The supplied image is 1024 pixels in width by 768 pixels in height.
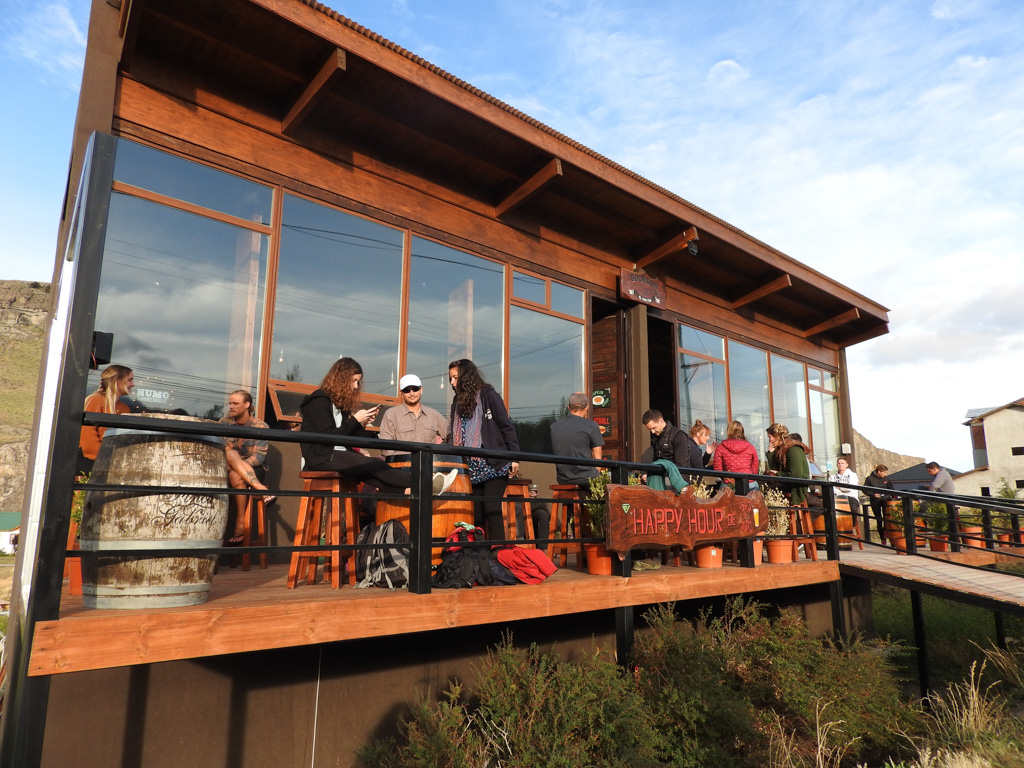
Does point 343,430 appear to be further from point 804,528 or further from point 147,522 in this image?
point 804,528

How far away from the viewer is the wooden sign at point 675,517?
5133 millimetres

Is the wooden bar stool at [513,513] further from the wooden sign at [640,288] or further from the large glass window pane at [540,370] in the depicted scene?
the wooden sign at [640,288]

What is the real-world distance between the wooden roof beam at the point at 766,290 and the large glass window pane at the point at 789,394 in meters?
1.74

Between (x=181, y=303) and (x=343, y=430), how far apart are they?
2.47 metres

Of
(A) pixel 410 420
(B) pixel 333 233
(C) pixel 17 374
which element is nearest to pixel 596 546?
(A) pixel 410 420

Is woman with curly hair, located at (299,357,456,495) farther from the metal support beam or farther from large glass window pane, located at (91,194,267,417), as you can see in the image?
the metal support beam

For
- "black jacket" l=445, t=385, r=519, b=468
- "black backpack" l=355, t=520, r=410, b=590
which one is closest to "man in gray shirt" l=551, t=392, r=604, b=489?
"black jacket" l=445, t=385, r=519, b=468

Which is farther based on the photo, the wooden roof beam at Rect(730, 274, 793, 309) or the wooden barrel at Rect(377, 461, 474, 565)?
the wooden roof beam at Rect(730, 274, 793, 309)

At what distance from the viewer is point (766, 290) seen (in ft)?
40.2

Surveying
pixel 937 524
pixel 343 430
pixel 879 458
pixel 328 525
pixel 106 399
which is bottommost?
pixel 937 524

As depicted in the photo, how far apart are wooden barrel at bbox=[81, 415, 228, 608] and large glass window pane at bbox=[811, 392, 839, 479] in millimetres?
13364

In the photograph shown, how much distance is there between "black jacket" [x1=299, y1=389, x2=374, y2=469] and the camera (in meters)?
4.63

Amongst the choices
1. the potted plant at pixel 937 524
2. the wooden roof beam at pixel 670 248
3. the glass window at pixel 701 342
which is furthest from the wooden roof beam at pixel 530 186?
Answer: the potted plant at pixel 937 524

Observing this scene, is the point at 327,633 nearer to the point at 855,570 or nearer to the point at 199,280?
the point at 199,280
